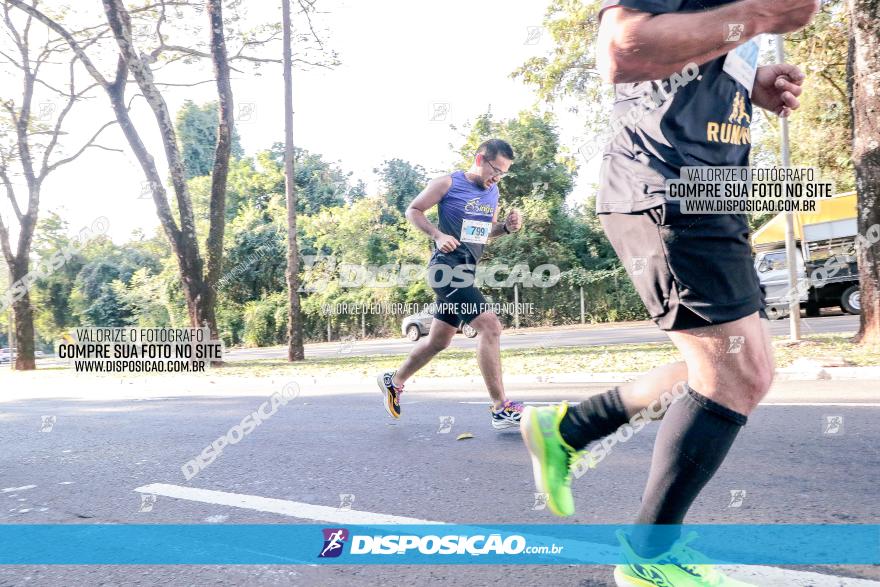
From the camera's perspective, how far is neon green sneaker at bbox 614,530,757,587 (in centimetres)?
153

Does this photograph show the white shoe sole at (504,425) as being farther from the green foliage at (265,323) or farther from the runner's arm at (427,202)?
the green foliage at (265,323)

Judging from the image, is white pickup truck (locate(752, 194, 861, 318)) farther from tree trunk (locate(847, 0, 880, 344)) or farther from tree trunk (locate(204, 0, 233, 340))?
tree trunk (locate(204, 0, 233, 340))

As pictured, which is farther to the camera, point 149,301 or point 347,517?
point 149,301

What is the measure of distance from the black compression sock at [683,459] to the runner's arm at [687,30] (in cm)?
83

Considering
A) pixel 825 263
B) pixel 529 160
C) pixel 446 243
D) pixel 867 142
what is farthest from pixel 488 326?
pixel 529 160

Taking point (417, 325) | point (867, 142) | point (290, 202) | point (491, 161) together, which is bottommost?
point (417, 325)

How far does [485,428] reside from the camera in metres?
4.20

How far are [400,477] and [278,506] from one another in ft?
2.11

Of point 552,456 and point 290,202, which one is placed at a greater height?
point 290,202

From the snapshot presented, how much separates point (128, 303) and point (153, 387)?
33.0 meters

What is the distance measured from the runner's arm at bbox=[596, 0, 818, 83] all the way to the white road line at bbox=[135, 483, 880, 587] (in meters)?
1.43

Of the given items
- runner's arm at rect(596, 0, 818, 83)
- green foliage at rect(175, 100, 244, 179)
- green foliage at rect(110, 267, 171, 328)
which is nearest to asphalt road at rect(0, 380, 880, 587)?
runner's arm at rect(596, 0, 818, 83)

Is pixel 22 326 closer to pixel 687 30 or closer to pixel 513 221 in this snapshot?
pixel 513 221

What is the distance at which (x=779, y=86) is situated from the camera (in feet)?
5.98
